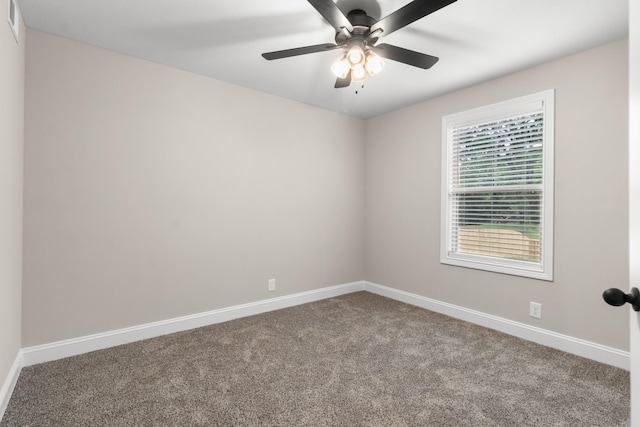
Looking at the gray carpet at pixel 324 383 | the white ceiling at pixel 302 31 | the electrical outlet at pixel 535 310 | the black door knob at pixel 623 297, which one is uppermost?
the white ceiling at pixel 302 31

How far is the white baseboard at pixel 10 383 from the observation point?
1.83 metres

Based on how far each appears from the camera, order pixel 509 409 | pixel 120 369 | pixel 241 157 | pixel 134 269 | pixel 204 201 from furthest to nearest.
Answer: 1. pixel 241 157
2. pixel 204 201
3. pixel 134 269
4. pixel 120 369
5. pixel 509 409

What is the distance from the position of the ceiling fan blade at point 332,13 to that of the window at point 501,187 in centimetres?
192

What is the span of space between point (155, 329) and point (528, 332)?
10.8 feet

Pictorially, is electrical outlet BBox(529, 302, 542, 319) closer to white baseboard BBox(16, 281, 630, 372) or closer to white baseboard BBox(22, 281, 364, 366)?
white baseboard BBox(16, 281, 630, 372)

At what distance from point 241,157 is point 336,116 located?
147 cm

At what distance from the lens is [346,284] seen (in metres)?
4.34

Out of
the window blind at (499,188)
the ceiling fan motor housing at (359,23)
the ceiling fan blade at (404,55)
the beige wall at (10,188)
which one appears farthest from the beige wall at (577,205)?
the beige wall at (10,188)

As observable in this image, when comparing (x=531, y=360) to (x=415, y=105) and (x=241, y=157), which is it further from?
(x=241, y=157)

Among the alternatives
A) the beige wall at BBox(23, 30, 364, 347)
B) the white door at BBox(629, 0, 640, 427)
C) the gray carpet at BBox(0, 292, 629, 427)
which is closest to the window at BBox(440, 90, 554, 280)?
the gray carpet at BBox(0, 292, 629, 427)

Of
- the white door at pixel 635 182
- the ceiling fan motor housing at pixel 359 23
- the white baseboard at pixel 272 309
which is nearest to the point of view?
the white door at pixel 635 182

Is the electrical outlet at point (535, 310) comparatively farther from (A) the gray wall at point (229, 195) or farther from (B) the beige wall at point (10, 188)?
(B) the beige wall at point (10, 188)

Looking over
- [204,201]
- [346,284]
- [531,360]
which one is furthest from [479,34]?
[346,284]

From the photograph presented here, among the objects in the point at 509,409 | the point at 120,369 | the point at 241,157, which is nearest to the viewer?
the point at 509,409
